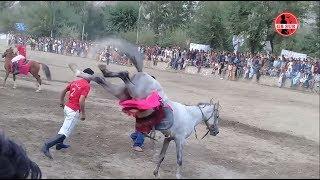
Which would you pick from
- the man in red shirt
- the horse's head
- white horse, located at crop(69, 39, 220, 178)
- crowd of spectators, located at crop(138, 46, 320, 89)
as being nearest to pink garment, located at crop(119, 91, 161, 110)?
white horse, located at crop(69, 39, 220, 178)

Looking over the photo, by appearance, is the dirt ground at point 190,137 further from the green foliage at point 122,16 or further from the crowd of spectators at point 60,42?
the crowd of spectators at point 60,42

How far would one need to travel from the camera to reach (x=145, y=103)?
6762 mm

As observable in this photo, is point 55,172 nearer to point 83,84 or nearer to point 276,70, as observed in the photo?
point 83,84

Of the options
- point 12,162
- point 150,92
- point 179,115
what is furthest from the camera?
point 179,115

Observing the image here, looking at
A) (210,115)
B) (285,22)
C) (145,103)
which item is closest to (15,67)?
(210,115)

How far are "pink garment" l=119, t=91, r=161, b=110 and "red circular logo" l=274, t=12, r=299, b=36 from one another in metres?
2.26

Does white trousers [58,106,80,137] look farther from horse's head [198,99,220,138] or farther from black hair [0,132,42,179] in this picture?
black hair [0,132,42,179]

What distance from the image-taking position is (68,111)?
8.36 meters

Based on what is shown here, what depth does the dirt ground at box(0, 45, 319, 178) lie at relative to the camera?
7.81 metres

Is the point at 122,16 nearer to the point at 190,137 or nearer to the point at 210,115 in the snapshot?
the point at 210,115

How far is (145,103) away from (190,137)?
438 centimetres

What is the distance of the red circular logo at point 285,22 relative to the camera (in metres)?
7.48

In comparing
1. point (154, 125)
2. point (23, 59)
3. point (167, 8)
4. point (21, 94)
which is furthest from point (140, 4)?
point (23, 59)

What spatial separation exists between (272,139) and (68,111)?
17.4 ft
